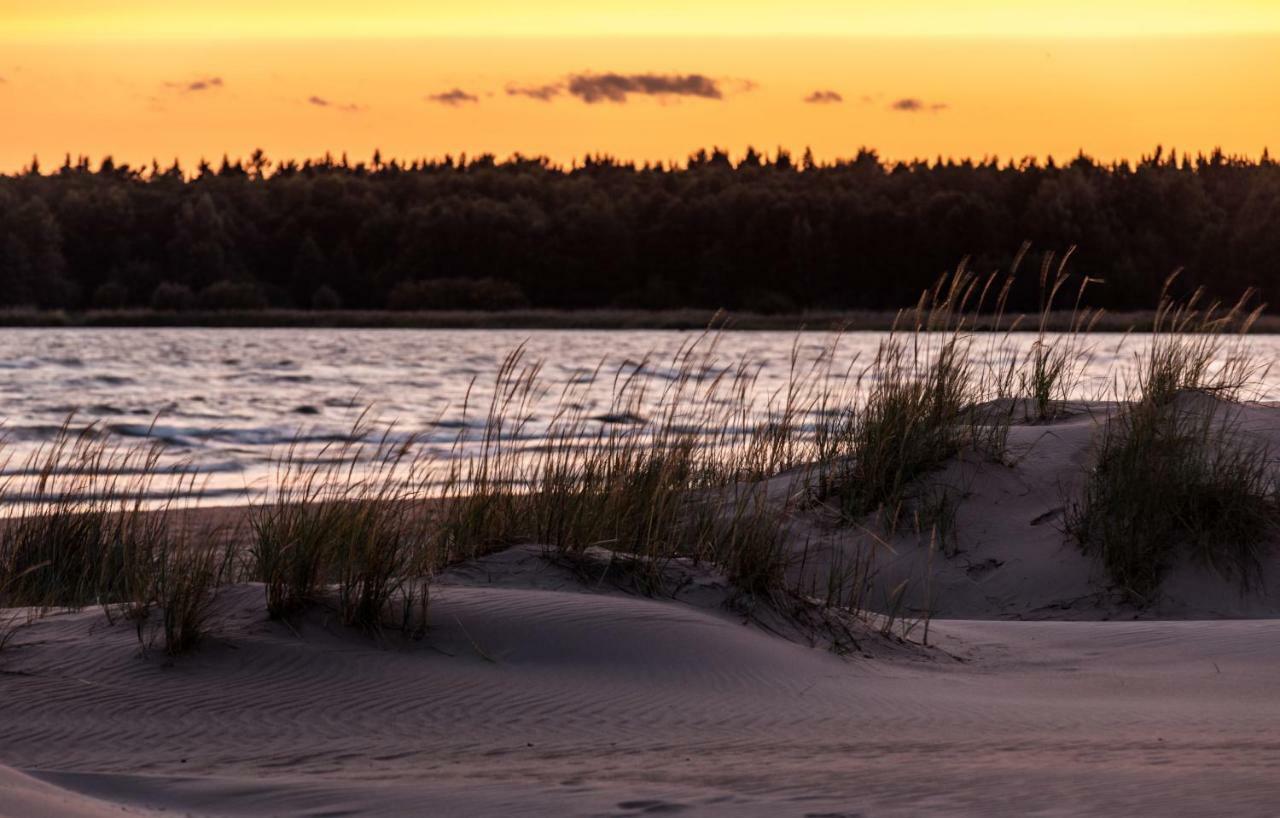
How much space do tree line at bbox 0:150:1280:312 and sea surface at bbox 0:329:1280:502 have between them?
30355 mm

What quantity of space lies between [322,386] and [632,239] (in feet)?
186

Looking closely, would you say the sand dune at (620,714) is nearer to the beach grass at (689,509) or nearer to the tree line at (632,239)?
the beach grass at (689,509)

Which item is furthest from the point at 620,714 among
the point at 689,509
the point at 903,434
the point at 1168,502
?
the point at 903,434

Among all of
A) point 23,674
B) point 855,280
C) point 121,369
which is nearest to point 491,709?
point 23,674

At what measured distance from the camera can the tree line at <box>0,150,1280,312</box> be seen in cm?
7581

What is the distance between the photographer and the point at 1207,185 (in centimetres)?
8062

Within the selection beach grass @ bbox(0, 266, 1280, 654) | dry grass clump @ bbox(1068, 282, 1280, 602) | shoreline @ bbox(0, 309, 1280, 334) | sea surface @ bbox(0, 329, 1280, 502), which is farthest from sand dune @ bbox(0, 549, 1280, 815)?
shoreline @ bbox(0, 309, 1280, 334)

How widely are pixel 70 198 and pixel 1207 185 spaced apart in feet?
210

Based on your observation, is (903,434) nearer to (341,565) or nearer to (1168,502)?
(1168,502)

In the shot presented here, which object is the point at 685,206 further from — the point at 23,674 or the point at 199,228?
the point at 23,674

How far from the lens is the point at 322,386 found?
27.4 meters

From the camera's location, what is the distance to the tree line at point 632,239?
249 feet

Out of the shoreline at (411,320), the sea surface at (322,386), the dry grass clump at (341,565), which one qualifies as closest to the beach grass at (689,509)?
the dry grass clump at (341,565)

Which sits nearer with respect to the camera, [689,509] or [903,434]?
[689,509]
